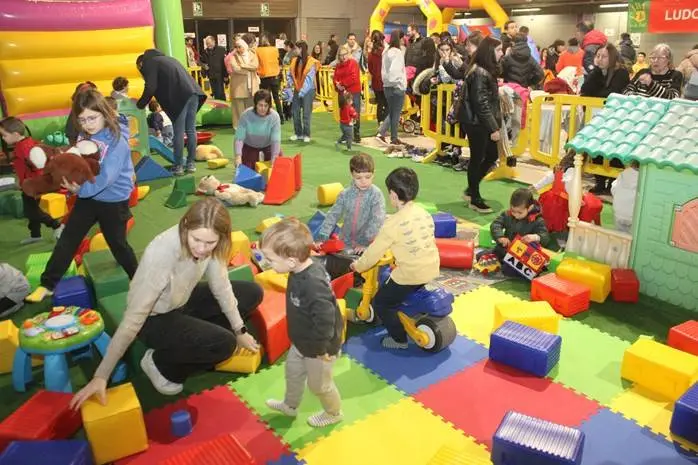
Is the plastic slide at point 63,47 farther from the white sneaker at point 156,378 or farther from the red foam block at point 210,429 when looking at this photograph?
the red foam block at point 210,429

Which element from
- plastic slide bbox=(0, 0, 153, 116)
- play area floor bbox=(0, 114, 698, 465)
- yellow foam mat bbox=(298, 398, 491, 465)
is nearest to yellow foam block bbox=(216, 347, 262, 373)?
play area floor bbox=(0, 114, 698, 465)

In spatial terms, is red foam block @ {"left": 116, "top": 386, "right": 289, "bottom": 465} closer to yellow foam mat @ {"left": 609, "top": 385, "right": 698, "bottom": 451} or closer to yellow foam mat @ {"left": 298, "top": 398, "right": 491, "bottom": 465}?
yellow foam mat @ {"left": 298, "top": 398, "right": 491, "bottom": 465}

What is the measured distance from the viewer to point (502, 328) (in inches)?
152

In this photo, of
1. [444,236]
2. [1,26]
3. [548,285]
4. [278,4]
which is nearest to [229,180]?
[444,236]

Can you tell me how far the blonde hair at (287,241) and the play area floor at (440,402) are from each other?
1.02 metres

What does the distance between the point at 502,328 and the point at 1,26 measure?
345 inches

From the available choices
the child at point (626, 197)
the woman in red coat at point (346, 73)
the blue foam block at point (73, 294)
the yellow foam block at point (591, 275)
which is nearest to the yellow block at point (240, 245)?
the blue foam block at point (73, 294)

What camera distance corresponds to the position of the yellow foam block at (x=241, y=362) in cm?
375

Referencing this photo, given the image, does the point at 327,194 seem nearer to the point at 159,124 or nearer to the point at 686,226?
the point at 686,226

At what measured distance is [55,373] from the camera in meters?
3.36

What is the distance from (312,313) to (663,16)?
1566 centimetres

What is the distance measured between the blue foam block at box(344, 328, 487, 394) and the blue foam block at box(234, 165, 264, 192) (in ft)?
12.2

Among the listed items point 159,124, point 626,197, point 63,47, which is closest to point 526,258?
point 626,197

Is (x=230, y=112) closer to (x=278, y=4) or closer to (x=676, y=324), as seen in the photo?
(x=676, y=324)
